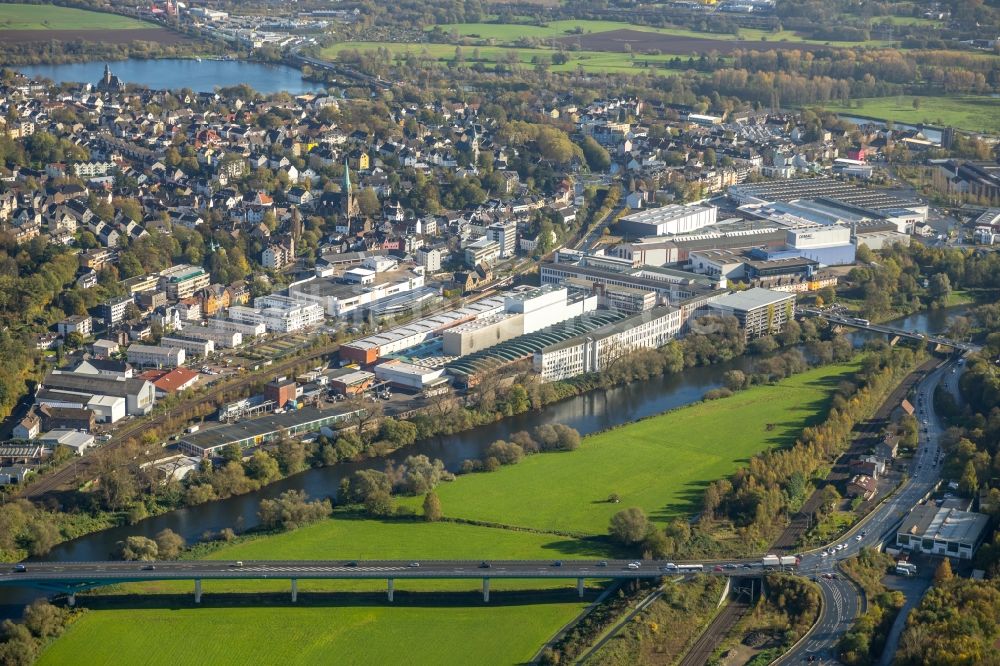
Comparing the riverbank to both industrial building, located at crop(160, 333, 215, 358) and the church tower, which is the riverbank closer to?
industrial building, located at crop(160, 333, 215, 358)

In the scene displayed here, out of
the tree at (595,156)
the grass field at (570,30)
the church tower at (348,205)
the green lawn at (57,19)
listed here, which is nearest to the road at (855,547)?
the church tower at (348,205)

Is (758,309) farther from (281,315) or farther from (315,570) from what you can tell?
(315,570)

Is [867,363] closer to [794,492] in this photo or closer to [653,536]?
[794,492]

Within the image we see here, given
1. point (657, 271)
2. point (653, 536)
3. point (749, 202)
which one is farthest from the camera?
point (749, 202)

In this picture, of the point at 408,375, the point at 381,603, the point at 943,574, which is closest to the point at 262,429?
the point at 408,375

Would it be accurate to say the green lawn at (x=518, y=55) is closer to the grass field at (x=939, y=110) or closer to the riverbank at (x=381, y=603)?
the grass field at (x=939, y=110)

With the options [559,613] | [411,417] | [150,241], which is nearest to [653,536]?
[559,613]

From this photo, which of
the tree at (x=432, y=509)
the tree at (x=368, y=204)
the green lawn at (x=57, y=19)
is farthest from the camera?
the green lawn at (x=57, y=19)
